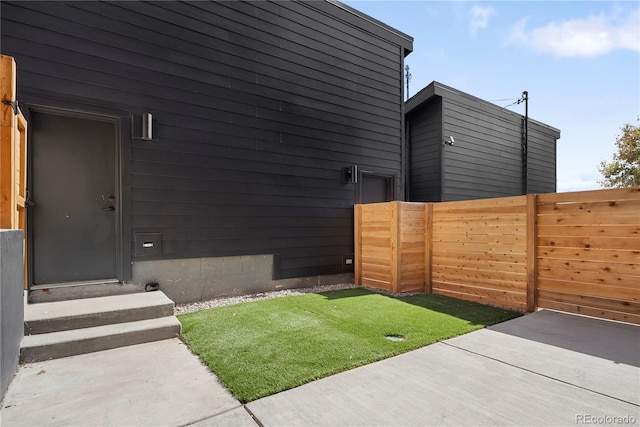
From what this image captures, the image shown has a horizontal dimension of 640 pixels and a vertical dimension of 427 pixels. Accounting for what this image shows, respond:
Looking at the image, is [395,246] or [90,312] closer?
[90,312]

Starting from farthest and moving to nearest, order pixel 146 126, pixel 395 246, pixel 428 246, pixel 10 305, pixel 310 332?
1. pixel 428 246
2. pixel 395 246
3. pixel 146 126
4. pixel 310 332
5. pixel 10 305

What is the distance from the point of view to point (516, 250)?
4.09 meters

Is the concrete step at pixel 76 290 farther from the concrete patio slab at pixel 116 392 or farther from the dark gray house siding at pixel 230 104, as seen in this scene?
the concrete patio slab at pixel 116 392

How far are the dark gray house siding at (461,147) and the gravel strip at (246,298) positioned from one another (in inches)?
177

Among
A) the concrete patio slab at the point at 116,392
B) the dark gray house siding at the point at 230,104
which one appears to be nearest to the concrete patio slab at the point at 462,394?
the concrete patio slab at the point at 116,392

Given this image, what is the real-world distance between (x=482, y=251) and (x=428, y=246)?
90cm

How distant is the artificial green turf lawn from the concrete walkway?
0.13 m

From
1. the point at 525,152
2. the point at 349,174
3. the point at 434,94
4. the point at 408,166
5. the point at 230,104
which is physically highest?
the point at 434,94

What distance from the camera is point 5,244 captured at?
79.0 inches

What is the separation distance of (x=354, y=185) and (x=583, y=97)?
23.9 ft

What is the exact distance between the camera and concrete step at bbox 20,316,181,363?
246 cm

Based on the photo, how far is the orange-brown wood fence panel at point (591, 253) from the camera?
3248 millimetres

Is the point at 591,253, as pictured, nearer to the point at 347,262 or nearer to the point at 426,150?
the point at 347,262

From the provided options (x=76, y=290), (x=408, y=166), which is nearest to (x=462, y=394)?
(x=76, y=290)
